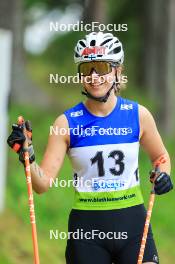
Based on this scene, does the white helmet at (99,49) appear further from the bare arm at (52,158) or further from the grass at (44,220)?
the grass at (44,220)

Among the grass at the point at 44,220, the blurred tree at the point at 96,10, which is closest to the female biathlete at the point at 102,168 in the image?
the grass at the point at 44,220

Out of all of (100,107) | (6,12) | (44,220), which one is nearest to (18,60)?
(6,12)

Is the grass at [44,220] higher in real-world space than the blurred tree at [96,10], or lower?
lower

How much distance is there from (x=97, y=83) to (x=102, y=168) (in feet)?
1.85

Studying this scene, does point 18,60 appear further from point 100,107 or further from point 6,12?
point 100,107

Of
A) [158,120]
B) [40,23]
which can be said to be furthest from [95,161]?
[40,23]

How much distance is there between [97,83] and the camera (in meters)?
5.50

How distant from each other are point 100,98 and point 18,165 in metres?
8.85

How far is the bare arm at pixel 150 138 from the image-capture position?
5586 millimetres

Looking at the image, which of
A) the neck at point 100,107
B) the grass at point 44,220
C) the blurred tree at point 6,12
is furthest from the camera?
the blurred tree at point 6,12

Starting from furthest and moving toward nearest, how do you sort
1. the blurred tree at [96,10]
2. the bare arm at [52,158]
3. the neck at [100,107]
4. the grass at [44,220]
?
the blurred tree at [96,10] < the grass at [44,220] < the neck at [100,107] < the bare arm at [52,158]

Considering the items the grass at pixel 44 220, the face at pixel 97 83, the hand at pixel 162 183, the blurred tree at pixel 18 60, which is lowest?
the grass at pixel 44 220

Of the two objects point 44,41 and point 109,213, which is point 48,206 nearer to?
point 109,213

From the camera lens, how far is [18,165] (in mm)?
14203
